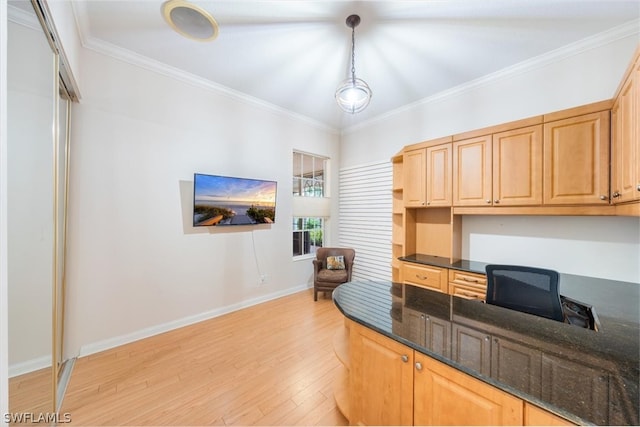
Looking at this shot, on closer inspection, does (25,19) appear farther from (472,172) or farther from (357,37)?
(472,172)

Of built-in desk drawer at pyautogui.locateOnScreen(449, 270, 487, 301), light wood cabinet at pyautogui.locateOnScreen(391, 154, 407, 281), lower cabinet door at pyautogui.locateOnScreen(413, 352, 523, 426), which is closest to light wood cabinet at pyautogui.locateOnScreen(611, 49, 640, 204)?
built-in desk drawer at pyautogui.locateOnScreen(449, 270, 487, 301)

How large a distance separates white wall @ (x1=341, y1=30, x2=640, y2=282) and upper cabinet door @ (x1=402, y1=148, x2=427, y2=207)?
55 centimetres

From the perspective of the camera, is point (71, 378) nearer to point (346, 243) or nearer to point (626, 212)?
point (346, 243)

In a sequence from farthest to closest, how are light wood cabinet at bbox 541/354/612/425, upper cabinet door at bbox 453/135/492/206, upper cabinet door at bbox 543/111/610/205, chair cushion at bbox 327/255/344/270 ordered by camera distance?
1. chair cushion at bbox 327/255/344/270
2. upper cabinet door at bbox 453/135/492/206
3. upper cabinet door at bbox 543/111/610/205
4. light wood cabinet at bbox 541/354/612/425

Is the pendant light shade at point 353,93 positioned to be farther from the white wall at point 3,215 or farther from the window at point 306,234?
the window at point 306,234

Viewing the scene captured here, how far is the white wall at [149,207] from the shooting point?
243cm

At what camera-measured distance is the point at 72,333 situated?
2.36m

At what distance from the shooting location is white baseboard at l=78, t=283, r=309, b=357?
2469 millimetres

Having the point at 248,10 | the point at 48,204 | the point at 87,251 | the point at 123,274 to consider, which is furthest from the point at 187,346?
the point at 248,10

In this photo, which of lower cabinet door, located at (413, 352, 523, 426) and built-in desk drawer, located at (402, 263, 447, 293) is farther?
built-in desk drawer, located at (402, 263, 447, 293)

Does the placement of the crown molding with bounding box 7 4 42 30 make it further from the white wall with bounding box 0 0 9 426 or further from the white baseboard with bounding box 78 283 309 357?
the white baseboard with bounding box 78 283 309 357

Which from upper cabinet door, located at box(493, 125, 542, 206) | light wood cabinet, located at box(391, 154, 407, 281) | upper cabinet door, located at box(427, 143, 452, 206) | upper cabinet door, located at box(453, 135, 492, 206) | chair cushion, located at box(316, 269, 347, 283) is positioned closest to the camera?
upper cabinet door, located at box(493, 125, 542, 206)

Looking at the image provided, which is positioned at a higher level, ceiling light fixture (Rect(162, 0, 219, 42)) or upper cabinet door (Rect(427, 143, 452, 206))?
ceiling light fixture (Rect(162, 0, 219, 42))

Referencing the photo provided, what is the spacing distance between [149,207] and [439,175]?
3.49 meters
